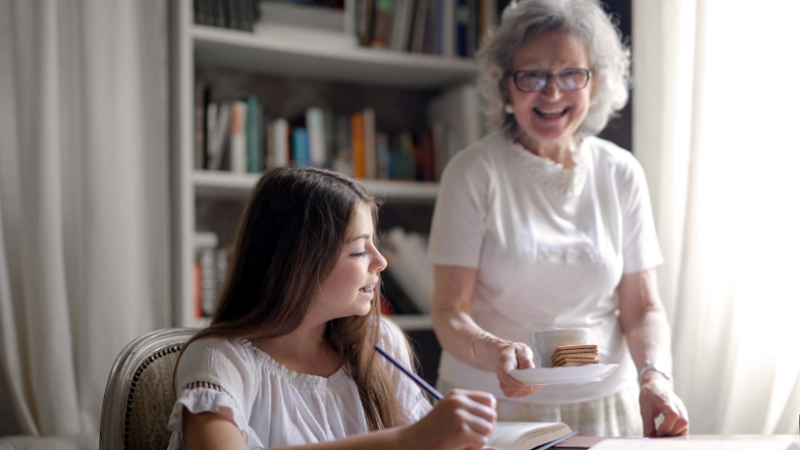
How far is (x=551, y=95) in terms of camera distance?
4.16ft

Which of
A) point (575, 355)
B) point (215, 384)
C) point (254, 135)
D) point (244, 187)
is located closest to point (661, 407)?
point (575, 355)

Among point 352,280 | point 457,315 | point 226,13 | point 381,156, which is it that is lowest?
point 457,315

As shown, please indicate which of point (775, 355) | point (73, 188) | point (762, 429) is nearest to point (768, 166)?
point (775, 355)

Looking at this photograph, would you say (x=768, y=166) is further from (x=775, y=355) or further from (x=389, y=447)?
(x=389, y=447)

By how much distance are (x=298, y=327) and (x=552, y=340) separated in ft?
1.24

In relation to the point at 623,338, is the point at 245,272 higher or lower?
higher

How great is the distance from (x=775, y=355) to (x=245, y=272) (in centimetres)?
114

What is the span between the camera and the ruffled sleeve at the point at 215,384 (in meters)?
0.81

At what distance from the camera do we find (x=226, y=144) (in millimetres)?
2109

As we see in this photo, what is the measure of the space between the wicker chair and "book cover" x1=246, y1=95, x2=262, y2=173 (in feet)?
3.74

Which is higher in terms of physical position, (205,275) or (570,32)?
(570,32)

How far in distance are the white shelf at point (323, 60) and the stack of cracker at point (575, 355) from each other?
1.51 m

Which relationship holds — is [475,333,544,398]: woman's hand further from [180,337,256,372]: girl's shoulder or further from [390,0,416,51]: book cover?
[390,0,416,51]: book cover

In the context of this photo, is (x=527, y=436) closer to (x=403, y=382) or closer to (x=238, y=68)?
(x=403, y=382)
